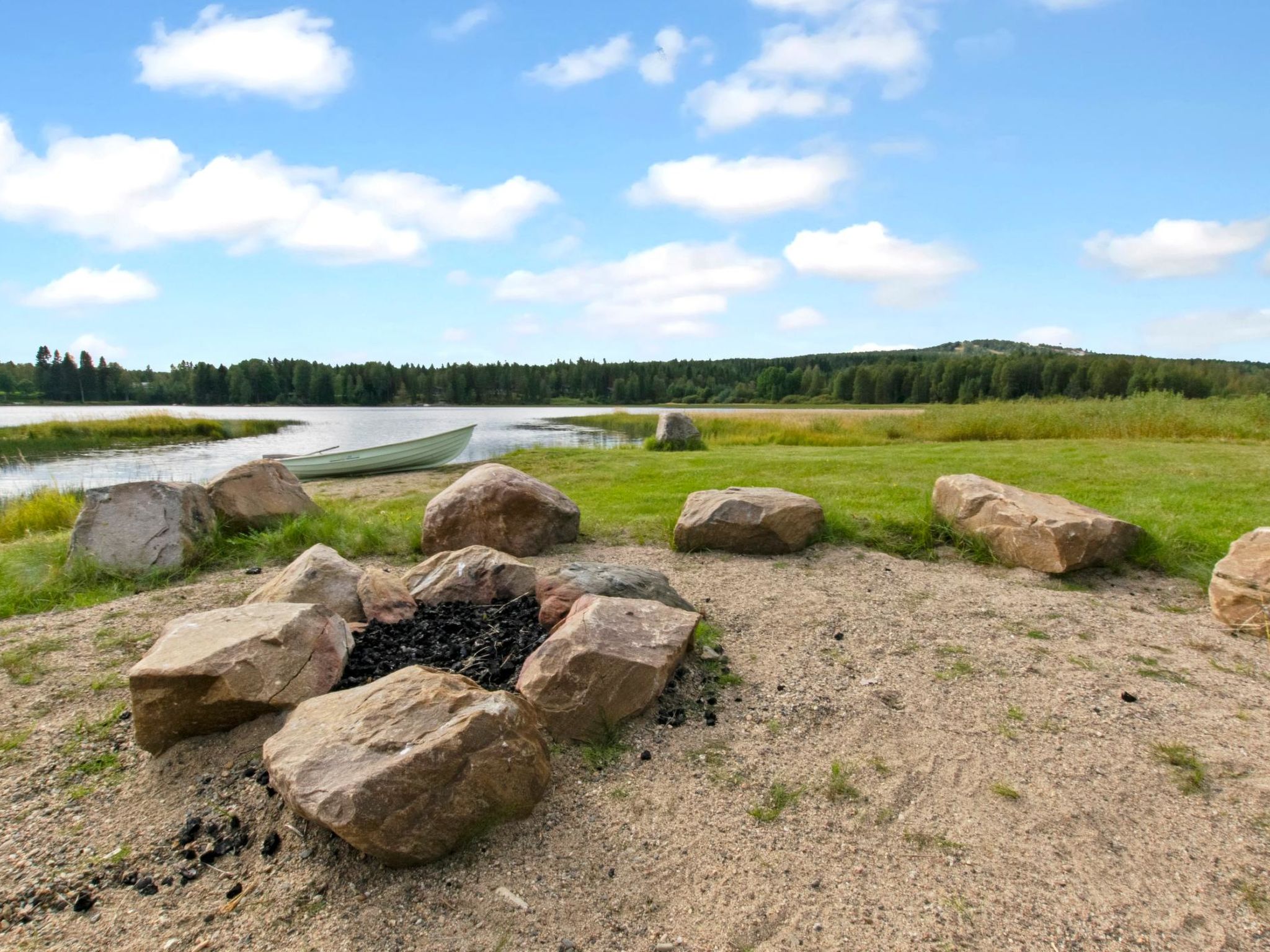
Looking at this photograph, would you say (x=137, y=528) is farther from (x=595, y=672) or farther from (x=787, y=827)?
(x=787, y=827)

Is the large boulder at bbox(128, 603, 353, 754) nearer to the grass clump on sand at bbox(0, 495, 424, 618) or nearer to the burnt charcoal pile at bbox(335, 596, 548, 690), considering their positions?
the burnt charcoal pile at bbox(335, 596, 548, 690)

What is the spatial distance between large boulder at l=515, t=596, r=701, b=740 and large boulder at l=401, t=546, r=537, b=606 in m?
1.26

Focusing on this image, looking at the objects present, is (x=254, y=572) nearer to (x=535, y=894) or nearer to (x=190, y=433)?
(x=535, y=894)

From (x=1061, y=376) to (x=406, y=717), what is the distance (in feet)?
235

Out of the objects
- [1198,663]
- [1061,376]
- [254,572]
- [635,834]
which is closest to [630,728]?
[635,834]

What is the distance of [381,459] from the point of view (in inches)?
735

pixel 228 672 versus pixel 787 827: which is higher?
pixel 228 672

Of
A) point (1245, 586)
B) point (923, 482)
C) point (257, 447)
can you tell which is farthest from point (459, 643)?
point (257, 447)

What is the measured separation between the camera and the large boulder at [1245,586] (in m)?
5.24

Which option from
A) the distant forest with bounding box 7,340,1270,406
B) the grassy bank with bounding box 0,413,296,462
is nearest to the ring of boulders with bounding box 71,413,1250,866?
the grassy bank with bounding box 0,413,296,462

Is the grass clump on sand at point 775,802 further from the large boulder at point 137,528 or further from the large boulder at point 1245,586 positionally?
the large boulder at point 137,528

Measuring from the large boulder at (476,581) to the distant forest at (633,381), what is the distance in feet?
175

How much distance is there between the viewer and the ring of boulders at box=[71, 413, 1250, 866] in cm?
302

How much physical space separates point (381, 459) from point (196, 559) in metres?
11.8
